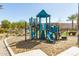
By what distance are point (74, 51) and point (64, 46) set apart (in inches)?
5.7

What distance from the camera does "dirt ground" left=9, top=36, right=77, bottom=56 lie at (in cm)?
224

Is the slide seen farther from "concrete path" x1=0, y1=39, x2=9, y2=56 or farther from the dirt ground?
"concrete path" x1=0, y1=39, x2=9, y2=56

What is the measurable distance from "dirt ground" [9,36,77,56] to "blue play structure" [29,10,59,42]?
7 cm

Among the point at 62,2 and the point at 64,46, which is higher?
the point at 62,2

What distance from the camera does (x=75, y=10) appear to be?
7.31 ft

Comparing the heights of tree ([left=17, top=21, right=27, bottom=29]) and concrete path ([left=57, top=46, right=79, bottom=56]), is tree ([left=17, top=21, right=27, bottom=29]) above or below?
above

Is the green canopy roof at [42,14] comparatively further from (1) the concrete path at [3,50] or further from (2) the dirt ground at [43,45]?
(1) the concrete path at [3,50]

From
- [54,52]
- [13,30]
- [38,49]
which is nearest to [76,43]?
[54,52]

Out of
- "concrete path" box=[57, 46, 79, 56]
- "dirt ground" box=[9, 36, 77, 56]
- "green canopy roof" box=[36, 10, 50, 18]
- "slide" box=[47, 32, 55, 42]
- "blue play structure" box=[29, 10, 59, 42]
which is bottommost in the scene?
"concrete path" box=[57, 46, 79, 56]

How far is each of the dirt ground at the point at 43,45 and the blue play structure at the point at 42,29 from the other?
0.22ft

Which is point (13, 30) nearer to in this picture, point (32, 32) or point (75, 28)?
point (32, 32)

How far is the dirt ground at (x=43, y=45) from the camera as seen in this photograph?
7.36 ft

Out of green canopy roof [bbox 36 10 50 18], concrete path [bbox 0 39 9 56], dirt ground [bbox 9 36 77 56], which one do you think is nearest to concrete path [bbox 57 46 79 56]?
dirt ground [bbox 9 36 77 56]

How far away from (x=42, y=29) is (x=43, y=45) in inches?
8.5
